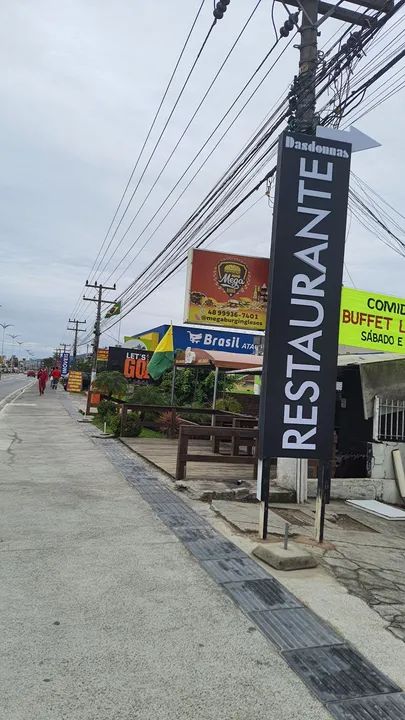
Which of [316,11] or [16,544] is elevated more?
[316,11]

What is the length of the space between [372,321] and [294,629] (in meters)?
8.17

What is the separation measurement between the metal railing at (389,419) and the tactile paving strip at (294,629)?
583cm

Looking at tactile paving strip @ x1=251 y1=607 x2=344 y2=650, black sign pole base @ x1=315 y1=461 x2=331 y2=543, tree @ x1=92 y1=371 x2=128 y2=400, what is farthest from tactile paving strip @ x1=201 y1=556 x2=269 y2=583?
tree @ x1=92 y1=371 x2=128 y2=400

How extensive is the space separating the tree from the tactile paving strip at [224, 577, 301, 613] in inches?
645

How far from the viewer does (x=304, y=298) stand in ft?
19.6

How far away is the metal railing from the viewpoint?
376 inches

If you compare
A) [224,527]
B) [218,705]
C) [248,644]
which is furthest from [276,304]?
[218,705]

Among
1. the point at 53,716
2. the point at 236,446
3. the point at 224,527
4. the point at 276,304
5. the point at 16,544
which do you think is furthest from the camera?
the point at 236,446

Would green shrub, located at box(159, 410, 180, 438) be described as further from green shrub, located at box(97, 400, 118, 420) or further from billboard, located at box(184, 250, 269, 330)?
billboard, located at box(184, 250, 269, 330)

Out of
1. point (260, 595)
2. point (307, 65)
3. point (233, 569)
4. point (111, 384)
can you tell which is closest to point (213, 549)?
point (233, 569)

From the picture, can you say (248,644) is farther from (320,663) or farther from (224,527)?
(224,527)

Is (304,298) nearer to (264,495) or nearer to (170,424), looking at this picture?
(264,495)

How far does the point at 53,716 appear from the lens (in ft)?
9.05

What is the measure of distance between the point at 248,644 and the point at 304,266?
12.7 ft
